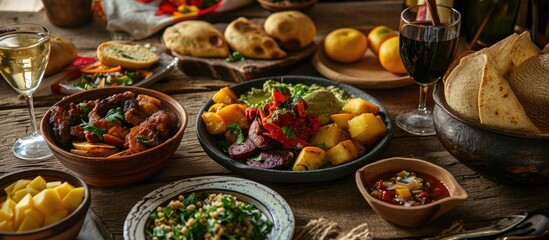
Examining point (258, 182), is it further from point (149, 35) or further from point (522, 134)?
point (149, 35)

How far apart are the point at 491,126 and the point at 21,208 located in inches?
48.4

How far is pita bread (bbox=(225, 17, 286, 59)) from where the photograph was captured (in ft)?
8.90

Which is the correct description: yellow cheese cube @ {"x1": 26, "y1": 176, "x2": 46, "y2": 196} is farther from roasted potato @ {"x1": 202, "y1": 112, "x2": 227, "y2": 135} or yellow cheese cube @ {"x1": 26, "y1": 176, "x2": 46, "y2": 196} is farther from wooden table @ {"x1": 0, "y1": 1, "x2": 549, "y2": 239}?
roasted potato @ {"x1": 202, "y1": 112, "x2": 227, "y2": 135}

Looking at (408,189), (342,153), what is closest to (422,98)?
(342,153)

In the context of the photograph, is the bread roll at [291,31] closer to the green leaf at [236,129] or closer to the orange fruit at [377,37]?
the orange fruit at [377,37]

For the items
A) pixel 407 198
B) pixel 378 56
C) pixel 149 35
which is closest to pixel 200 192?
pixel 407 198

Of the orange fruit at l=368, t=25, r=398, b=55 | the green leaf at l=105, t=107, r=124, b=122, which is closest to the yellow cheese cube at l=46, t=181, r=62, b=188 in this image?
the green leaf at l=105, t=107, r=124, b=122

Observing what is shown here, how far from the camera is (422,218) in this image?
5.52 ft

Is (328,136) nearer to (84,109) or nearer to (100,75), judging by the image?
(84,109)

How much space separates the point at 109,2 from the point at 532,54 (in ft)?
6.94

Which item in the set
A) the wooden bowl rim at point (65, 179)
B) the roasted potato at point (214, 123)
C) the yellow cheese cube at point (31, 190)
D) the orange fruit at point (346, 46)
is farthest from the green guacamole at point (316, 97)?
the yellow cheese cube at point (31, 190)

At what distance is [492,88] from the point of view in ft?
5.59

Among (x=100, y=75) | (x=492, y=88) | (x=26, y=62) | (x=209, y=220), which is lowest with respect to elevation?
(x=100, y=75)

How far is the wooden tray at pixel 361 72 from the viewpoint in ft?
8.20
